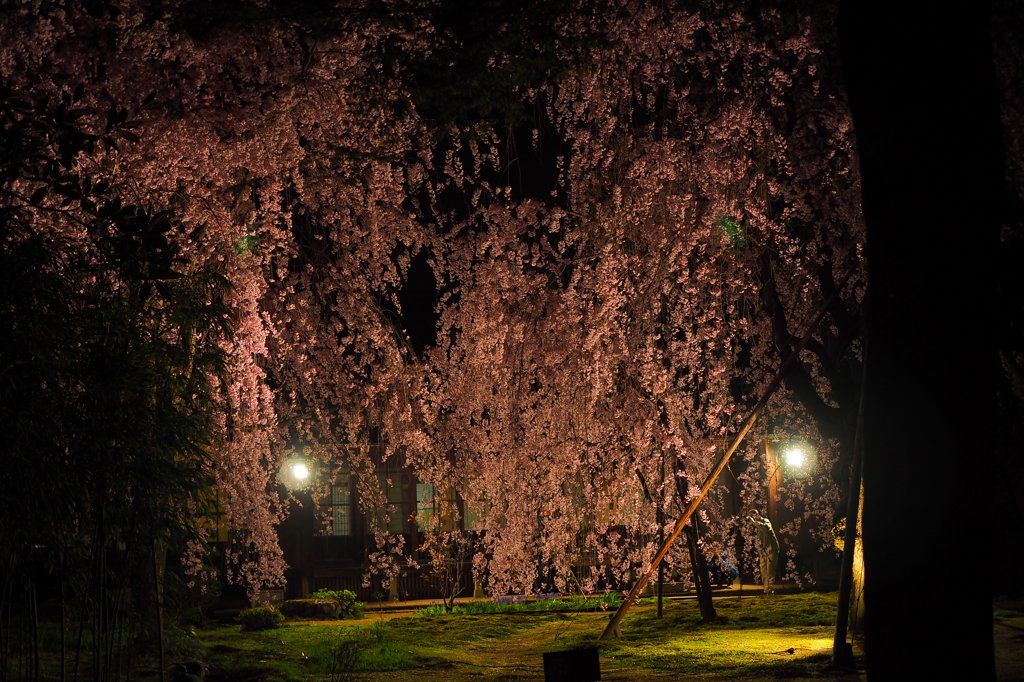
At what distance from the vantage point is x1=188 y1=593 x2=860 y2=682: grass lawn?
950 cm

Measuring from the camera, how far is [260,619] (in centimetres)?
1408

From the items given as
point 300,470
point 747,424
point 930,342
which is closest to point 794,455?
point 747,424

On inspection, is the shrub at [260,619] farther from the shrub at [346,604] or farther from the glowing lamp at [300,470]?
the glowing lamp at [300,470]

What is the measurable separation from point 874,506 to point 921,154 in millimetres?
1424

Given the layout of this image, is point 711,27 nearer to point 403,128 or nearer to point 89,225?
point 403,128

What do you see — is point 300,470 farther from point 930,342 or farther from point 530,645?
point 930,342

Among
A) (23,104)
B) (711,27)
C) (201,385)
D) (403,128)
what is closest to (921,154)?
(23,104)

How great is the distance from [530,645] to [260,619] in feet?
14.5

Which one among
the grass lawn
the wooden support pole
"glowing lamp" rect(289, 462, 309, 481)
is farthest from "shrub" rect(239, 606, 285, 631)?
the wooden support pole

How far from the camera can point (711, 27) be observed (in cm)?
895

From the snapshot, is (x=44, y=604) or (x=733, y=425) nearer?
(x=44, y=604)

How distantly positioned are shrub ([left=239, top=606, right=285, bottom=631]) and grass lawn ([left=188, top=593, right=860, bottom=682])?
246mm

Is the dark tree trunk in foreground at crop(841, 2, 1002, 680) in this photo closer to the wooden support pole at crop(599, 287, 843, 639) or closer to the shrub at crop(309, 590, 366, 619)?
the wooden support pole at crop(599, 287, 843, 639)

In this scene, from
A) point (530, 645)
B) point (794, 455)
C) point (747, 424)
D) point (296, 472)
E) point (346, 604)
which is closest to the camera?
point (747, 424)
